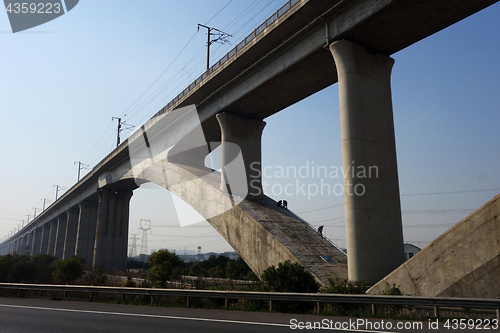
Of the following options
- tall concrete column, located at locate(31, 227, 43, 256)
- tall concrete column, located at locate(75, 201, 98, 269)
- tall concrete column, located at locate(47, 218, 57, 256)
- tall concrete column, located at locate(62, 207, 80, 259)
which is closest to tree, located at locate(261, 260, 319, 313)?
tall concrete column, located at locate(75, 201, 98, 269)

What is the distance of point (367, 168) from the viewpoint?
1664 centimetres

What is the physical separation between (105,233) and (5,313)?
45.3 metres

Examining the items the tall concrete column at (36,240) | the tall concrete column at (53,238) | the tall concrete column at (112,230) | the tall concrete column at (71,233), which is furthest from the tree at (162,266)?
the tall concrete column at (36,240)

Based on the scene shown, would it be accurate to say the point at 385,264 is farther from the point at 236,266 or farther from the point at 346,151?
the point at 236,266

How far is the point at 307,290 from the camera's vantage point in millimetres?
13367

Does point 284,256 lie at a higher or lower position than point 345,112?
lower

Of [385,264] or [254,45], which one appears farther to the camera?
[254,45]

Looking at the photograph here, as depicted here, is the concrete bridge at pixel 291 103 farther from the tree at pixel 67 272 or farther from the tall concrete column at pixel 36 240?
the tall concrete column at pixel 36 240

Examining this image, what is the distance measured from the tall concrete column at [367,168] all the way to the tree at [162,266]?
14.5 metres

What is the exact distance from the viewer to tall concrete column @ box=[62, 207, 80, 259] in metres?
77.0

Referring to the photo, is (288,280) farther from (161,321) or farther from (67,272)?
(67,272)

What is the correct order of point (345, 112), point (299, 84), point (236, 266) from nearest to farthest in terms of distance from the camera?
point (345, 112)
point (299, 84)
point (236, 266)

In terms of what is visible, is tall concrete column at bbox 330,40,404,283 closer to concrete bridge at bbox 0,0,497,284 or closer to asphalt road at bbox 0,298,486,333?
concrete bridge at bbox 0,0,497,284

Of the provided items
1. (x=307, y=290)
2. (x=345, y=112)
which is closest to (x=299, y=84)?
(x=345, y=112)
